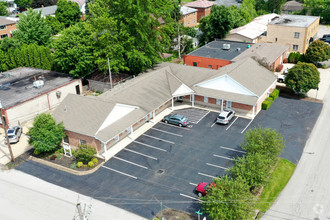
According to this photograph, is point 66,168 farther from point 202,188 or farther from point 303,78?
point 303,78

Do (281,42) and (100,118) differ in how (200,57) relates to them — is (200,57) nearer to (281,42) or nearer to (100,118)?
(281,42)

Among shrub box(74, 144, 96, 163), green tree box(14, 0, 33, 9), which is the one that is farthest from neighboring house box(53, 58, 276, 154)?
green tree box(14, 0, 33, 9)

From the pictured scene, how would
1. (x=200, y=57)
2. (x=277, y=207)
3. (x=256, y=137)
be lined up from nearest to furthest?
(x=277, y=207), (x=256, y=137), (x=200, y=57)

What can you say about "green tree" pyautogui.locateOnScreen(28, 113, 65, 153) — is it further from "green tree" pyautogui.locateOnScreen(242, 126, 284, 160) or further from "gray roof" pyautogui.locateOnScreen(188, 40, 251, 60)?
"gray roof" pyautogui.locateOnScreen(188, 40, 251, 60)

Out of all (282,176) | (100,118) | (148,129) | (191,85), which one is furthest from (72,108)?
(282,176)

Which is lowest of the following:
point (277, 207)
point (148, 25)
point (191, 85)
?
point (277, 207)

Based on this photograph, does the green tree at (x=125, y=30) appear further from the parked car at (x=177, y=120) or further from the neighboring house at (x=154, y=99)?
the parked car at (x=177, y=120)

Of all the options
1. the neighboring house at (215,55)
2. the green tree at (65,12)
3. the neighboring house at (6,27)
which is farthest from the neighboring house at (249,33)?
A: the neighboring house at (6,27)
